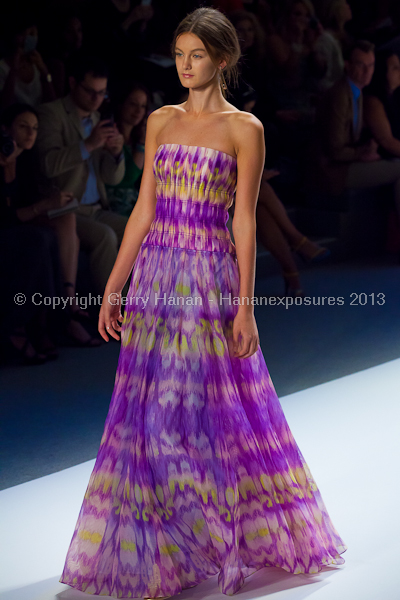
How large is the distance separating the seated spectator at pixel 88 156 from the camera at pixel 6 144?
19 cm

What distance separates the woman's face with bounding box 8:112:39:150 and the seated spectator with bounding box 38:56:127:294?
0.06 metres

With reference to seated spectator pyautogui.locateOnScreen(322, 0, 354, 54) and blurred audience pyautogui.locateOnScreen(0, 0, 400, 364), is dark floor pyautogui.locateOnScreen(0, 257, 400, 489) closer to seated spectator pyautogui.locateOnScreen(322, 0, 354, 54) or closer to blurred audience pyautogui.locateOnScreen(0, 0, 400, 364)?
blurred audience pyautogui.locateOnScreen(0, 0, 400, 364)

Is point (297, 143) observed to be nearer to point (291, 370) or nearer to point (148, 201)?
point (291, 370)

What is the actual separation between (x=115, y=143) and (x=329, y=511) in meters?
2.76

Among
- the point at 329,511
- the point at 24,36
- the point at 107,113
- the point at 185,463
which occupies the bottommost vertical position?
the point at 329,511

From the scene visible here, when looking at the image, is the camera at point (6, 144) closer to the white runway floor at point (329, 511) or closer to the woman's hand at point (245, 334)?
the white runway floor at point (329, 511)

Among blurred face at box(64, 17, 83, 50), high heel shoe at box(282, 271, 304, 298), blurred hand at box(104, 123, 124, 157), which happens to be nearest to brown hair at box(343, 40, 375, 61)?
high heel shoe at box(282, 271, 304, 298)

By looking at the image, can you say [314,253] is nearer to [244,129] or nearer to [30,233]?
[30,233]

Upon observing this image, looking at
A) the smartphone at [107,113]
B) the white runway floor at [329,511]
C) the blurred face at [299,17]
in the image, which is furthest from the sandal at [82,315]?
the blurred face at [299,17]

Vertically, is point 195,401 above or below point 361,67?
below

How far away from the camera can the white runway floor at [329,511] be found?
2211mm

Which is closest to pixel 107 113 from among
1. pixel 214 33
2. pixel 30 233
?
pixel 30 233

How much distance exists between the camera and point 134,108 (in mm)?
4781

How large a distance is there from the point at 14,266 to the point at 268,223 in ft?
7.06
